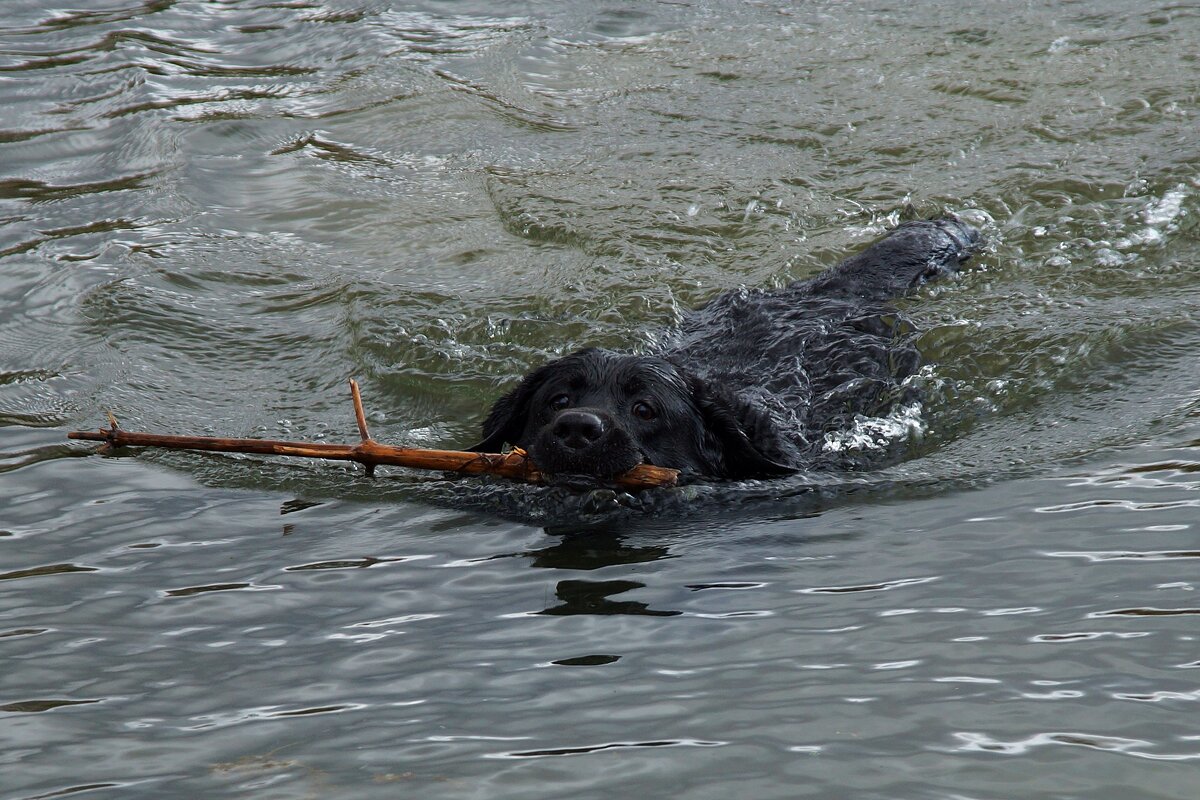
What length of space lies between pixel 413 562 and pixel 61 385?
3.45m

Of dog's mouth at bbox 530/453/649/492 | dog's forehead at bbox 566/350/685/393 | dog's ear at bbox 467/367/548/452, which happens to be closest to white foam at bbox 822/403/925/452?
dog's forehead at bbox 566/350/685/393

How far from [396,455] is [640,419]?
1226 mm

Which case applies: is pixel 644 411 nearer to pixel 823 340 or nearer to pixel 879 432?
pixel 879 432

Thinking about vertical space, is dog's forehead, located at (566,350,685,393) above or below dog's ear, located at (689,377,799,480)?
above

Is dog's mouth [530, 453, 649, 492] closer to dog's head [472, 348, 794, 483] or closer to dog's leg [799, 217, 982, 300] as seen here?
dog's head [472, 348, 794, 483]

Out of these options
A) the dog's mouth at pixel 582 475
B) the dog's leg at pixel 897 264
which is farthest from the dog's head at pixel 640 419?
the dog's leg at pixel 897 264

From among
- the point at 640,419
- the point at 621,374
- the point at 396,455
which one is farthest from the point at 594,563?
the point at 621,374

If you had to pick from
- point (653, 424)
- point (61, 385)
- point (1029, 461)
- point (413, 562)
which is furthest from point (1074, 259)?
point (61, 385)

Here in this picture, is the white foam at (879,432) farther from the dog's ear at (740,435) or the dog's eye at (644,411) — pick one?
the dog's eye at (644,411)

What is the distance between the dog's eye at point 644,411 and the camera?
6.25 metres

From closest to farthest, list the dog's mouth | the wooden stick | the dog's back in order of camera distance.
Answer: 1. the wooden stick
2. the dog's mouth
3. the dog's back

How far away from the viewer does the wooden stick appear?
5.57 metres

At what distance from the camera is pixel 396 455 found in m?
5.66

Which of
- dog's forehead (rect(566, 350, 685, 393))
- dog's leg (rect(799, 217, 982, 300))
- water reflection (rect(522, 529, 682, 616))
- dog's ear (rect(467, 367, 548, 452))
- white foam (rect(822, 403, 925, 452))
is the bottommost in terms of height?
water reflection (rect(522, 529, 682, 616))
